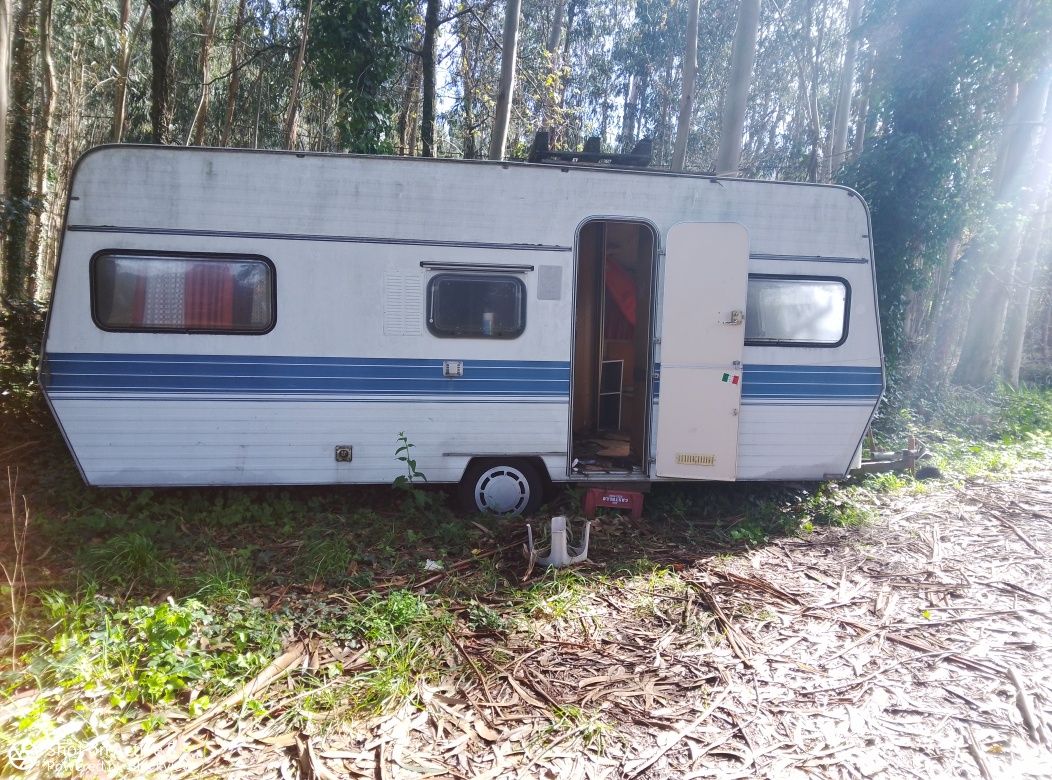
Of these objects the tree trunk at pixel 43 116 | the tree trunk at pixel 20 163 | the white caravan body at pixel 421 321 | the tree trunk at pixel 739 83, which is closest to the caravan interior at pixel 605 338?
the white caravan body at pixel 421 321

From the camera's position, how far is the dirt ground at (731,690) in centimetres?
291

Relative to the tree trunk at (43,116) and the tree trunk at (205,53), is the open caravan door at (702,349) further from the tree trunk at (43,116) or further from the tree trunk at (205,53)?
the tree trunk at (205,53)

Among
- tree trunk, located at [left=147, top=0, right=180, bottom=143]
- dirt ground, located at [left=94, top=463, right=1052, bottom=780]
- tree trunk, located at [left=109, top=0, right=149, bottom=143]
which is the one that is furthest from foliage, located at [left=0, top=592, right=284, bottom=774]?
tree trunk, located at [left=109, top=0, right=149, bottom=143]

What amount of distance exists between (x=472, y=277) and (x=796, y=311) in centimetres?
273

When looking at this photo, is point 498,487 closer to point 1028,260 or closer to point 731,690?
point 731,690

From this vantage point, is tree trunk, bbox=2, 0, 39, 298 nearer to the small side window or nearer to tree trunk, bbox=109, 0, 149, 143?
tree trunk, bbox=109, 0, 149, 143

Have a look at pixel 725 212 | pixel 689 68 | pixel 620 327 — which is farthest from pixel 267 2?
pixel 725 212

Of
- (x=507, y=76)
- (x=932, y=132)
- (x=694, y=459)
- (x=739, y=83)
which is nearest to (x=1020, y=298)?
(x=932, y=132)

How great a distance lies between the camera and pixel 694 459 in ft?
18.9

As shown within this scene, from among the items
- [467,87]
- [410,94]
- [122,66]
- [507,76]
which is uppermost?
[122,66]

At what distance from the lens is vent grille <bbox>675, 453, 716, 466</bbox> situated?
226 inches

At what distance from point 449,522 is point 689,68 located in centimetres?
1255

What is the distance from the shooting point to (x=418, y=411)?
544cm

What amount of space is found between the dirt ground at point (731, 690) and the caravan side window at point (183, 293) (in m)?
2.66
